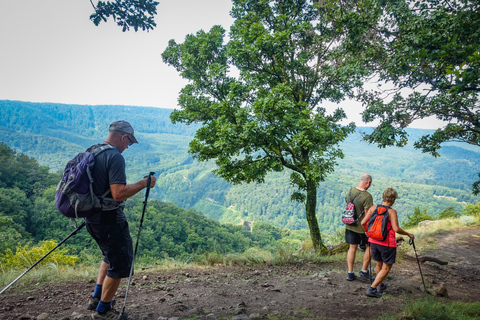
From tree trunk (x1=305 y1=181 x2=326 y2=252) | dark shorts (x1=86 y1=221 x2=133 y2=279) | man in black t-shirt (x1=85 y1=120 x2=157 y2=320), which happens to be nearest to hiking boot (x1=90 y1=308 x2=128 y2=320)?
man in black t-shirt (x1=85 y1=120 x2=157 y2=320)

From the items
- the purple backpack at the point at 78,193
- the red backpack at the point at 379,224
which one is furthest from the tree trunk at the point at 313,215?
the purple backpack at the point at 78,193

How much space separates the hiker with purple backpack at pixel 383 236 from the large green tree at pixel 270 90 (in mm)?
3666

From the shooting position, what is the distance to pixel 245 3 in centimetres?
990

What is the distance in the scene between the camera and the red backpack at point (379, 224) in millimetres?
4305

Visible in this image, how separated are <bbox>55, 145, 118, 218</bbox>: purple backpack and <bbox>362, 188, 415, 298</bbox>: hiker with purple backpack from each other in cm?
393

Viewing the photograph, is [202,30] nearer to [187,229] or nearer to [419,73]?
[419,73]

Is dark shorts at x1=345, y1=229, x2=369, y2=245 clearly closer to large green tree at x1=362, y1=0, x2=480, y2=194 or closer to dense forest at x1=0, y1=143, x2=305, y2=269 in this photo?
large green tree at x1=362, y1=0, x2=480, y2=194

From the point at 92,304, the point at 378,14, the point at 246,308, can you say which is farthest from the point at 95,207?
the point at 378,14

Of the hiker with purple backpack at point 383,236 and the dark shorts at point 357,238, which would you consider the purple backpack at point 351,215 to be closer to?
the dark shorts at point 357,238

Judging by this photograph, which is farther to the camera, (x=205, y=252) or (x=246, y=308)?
(x=205, y=252)

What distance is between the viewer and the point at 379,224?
14.3 feet

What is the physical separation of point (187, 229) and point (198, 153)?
63284 millimetres

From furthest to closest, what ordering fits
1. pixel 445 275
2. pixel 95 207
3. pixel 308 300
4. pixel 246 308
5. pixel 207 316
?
pixel 445 275
pixel 308 300
pixel 246 308
pixel 207 316
pixel 95 207

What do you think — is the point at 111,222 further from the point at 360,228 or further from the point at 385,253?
the point at 360,228
